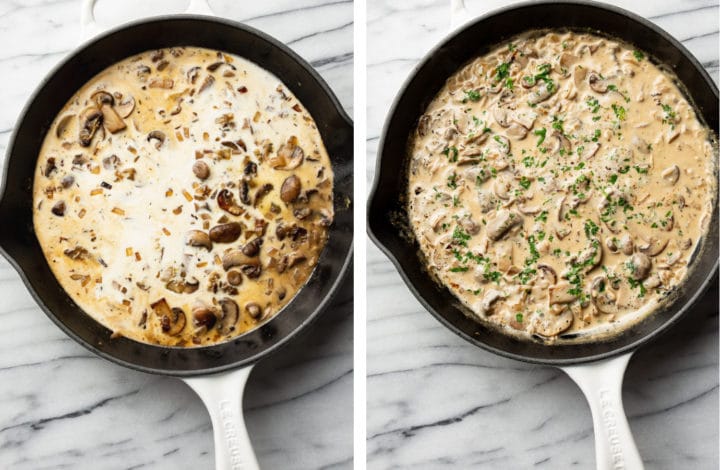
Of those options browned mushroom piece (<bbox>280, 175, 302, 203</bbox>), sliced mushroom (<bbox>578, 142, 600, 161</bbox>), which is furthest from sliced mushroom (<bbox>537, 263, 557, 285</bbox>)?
browned mushroom piece (<bbox>280, 175, 302, 203</bbox>)

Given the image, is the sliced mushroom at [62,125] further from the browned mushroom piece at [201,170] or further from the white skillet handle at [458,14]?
the white skillet handle at [458,14]

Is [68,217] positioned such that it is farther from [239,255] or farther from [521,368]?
[521,368]

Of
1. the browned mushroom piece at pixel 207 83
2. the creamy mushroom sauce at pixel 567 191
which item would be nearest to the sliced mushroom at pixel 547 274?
the creamy mushroom sauce at pixel 567 191

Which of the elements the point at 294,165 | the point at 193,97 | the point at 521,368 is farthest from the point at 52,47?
the point at 521,368

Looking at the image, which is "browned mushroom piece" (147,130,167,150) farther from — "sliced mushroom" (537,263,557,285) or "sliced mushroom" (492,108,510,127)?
"sliced mushroom" (537,263,557,285)

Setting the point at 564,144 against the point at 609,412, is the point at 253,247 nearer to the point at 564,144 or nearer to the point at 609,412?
the point at 564,144
